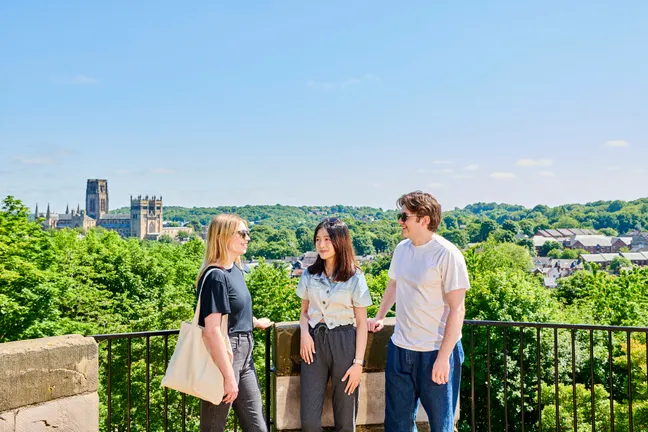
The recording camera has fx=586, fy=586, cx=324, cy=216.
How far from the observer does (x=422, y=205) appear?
3.51 metres

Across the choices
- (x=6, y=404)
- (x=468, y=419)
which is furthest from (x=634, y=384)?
(x=6, y=404)

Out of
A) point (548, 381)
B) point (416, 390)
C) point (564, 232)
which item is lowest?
point (548, 381)

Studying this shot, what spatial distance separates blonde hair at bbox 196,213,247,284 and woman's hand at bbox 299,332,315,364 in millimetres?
780

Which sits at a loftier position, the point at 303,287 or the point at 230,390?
the point at 303,287

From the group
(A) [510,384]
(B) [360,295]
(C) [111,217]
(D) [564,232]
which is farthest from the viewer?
(C) [111,217]

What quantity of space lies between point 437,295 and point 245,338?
119 cm

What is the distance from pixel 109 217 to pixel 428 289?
7552 inches

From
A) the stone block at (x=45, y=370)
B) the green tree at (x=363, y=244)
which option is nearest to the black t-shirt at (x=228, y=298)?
the stone block at (x=45, y=370)

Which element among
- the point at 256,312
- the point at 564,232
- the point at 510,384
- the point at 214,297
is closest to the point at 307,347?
the point at 214,297

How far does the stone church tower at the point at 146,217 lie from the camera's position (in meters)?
176

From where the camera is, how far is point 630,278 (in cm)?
2894

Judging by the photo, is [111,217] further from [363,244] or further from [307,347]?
[307,347]

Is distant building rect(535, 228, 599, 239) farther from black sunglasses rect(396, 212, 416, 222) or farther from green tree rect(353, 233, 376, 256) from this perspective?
black sunglasses rect(396, 212, 416, 222)

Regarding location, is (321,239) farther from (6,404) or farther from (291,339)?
(6,404)
